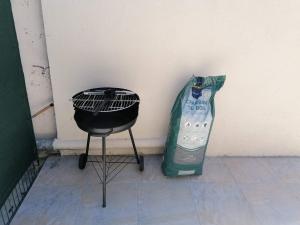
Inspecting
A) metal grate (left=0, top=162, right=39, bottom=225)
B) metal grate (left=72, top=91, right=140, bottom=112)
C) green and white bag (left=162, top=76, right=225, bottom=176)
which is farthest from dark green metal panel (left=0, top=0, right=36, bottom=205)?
green and white bag (left=162, top=76, right=225, bottom=176)

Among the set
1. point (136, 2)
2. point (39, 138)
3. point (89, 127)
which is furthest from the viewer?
point (39, 138)

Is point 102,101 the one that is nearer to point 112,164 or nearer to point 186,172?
point 112,164

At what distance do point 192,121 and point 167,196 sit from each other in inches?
19.5

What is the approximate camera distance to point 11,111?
1543 mm

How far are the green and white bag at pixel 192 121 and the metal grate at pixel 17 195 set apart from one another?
95 centimetres

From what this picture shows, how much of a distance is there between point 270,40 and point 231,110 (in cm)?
53

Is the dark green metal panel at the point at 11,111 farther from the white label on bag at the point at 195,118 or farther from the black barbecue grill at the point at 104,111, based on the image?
the white label on bag at the point at 195,118

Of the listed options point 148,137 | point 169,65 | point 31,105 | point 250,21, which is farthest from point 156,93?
point 31,105

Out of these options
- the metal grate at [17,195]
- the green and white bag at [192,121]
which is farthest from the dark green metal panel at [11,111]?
the green and white bag at [192,121]

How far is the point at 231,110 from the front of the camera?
1858mm

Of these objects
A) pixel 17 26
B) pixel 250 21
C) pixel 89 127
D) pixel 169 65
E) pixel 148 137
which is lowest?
pixel 148 137

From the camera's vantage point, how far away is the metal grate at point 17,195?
144 cm

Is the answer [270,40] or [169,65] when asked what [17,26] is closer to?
[169,65]

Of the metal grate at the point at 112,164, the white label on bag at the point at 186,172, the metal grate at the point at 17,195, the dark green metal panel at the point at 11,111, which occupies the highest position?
the dark green metal panel at the point at 11,111
